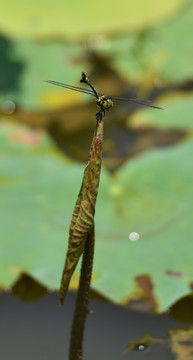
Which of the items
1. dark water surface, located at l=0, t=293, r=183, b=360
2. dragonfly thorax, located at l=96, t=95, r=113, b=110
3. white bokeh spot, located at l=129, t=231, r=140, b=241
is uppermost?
dragonfly thorax, located at l=96, t=95, r=113, b=110

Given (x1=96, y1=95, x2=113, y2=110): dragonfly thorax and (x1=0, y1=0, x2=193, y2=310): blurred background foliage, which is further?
(x1=0, y1=0, x2=193, y2=310): blurred background foliage

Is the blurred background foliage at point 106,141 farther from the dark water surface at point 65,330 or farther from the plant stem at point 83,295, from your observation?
the plant stem at point 83,295

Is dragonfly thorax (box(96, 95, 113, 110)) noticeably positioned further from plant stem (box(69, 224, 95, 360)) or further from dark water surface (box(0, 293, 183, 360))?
dark water surface (box(0, 293, 183, 360))

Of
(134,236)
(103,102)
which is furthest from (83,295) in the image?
(134,236)

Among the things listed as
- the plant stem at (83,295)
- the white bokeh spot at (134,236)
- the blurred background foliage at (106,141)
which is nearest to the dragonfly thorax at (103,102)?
the plant stem at (83,295)

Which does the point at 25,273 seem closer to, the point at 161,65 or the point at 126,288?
the point at 126,288

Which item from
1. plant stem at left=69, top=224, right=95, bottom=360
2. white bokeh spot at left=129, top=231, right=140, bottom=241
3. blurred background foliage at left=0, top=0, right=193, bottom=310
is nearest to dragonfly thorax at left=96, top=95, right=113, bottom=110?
plant stem at left=69, top=224, right=95, bottom=360

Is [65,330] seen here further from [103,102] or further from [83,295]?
[103,102]
